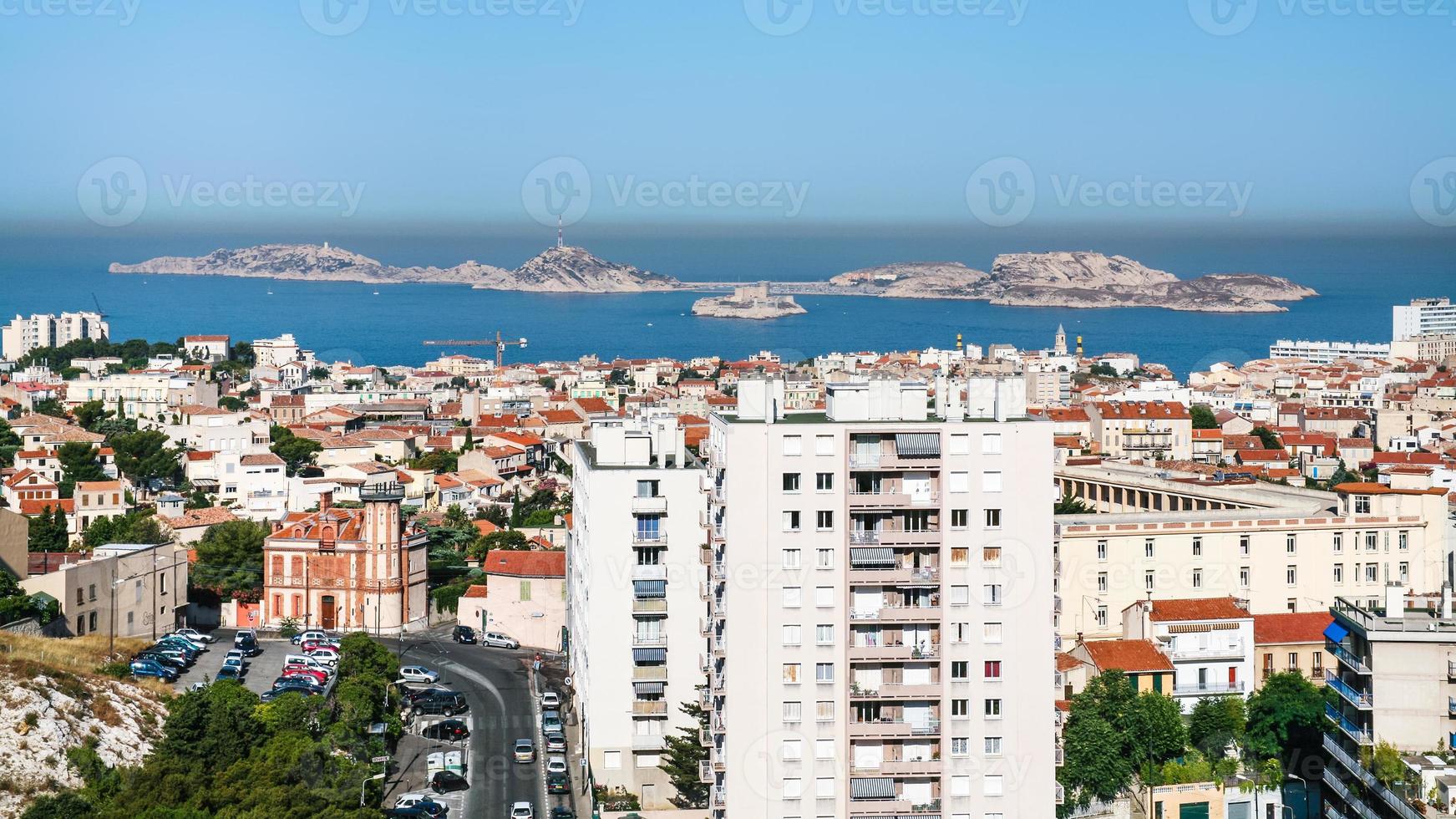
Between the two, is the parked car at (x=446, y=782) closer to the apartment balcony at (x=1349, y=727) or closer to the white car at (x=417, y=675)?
the white car at (x=417, y=675)

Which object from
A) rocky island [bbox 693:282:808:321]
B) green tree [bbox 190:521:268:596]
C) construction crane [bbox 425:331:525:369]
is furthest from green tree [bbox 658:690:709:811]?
rocky island [bbox 693:282:808:321]

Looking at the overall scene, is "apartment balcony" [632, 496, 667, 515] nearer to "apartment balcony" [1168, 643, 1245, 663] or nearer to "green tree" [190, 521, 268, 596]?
"apartment balcony" [1168, 643, 1245, 663]

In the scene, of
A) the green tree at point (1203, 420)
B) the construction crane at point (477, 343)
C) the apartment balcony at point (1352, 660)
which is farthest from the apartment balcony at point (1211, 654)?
the construction crane at point (477, 343)

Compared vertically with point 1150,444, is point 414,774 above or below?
below

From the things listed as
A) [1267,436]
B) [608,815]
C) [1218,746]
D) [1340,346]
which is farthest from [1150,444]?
[1340,346]

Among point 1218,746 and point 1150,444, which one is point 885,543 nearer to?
point 1218,746

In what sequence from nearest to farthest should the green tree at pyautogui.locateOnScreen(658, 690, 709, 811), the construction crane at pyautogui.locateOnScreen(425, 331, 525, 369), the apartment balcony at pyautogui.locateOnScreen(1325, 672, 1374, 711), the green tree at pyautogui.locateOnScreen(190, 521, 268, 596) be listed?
Answer: the apartment balcony at pyautogui.locateOnScreen(1325, 672, 1374, 711)
the green tree at pyautogui.locateOnScreen(658, 690, 709, 811)
the green tree at pyautogui.locateOnScreen(190, 521, 268, 596)
the construction crane at pyautogui.locateOnScreen(425, 331, 525, 369)

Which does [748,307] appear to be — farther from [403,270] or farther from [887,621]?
[887,621]
